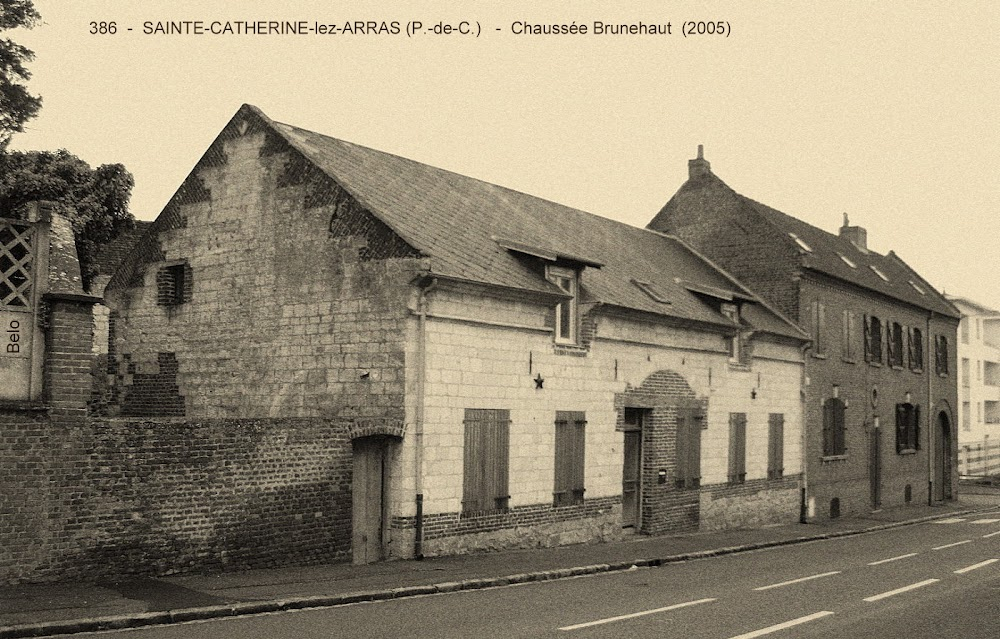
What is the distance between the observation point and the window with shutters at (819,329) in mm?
31859

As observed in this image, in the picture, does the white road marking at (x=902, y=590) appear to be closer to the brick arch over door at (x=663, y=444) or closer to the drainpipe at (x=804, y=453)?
the brick arch over door at (x=663, y=444)

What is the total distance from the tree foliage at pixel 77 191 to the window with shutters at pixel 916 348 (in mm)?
28569

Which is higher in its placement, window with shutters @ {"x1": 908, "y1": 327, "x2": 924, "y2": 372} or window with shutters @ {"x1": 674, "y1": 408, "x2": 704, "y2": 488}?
window with shutters @ {"x1": 908, "y1": 327, "x2": 924, "y2": 372}

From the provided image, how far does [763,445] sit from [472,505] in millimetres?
12712

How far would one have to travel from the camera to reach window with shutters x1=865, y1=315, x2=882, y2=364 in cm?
3581

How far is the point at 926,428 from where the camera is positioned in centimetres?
4150

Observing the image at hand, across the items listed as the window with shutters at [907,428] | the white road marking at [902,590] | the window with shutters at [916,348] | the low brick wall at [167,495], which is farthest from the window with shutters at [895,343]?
the low brick wall at [167,495]

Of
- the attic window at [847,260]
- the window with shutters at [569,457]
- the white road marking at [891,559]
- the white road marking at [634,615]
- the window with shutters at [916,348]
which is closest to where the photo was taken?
the white road marking at [634,615]

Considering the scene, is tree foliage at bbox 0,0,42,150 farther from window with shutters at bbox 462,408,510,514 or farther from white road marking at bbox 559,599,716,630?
white road marking at bbox 559,599,716,630

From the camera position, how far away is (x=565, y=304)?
2112cm

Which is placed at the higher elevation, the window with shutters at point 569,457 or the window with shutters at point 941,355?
the window with shutters at point 941,355

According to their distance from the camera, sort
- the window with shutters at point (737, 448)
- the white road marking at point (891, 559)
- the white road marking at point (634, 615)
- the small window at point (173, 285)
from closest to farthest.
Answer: the white road marking at point (634, 615) < the white road marking at point (891, 559) < the small window at point (173, 285) < the window with shutters at point (737, 448)

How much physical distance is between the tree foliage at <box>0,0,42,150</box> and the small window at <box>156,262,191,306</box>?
33.5 ft

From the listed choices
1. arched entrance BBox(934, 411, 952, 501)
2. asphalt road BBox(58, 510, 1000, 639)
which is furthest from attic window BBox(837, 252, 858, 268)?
asphalt road BBox(58, 510, 1000, 639)
